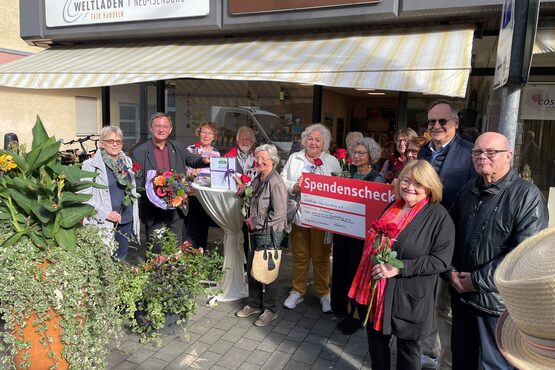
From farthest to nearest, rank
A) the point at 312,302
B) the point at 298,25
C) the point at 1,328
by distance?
the point at 298,25 < the point at 312,302 < the point at 1,328

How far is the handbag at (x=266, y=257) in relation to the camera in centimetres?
364

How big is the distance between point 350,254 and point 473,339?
1.25 meters

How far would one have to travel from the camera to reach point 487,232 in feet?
7.68

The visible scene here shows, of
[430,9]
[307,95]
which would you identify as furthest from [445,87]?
[307,95]

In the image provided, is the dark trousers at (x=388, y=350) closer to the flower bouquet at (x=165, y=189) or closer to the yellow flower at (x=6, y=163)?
the flower bouquet at (x=165, y=189)

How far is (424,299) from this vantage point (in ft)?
8.18

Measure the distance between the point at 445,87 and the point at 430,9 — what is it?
1422 mm

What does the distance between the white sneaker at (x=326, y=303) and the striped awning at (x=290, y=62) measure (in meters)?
2.16

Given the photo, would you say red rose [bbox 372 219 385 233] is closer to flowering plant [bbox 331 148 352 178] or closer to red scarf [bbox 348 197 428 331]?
red scarf [bbox 348 197 428 331]

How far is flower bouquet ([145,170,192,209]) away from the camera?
4055mm

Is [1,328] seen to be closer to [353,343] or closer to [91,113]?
[353,343]

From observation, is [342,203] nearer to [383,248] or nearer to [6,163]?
[383,248]

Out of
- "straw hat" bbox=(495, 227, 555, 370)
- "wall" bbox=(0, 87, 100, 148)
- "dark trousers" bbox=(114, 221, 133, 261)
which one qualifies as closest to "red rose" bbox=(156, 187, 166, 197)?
"dark trousers" bbox=(114, 221, 133, 261)

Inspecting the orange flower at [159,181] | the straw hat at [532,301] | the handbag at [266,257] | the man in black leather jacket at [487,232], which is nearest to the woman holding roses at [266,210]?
the handbag at [266,257]
